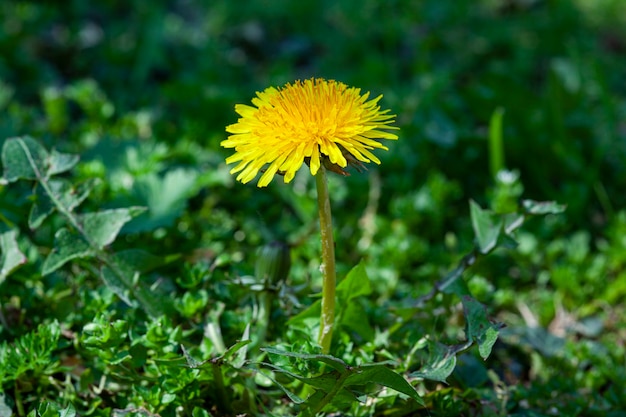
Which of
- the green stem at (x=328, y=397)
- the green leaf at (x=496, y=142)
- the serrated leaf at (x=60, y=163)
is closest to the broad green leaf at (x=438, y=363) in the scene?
the green stem at (x=328, y=397)

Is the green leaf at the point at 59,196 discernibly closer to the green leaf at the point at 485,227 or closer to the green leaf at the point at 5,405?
the green leaf at the point at 5,405

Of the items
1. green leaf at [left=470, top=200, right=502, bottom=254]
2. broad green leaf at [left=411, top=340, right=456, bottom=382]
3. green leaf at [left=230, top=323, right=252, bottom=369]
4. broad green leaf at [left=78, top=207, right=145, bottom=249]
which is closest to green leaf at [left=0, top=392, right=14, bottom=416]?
broad green leaf at [left=78, top=207, right=145, bottom=249]

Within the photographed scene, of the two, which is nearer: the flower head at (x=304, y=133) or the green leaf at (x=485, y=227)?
the flower head at (x=304, y=133)

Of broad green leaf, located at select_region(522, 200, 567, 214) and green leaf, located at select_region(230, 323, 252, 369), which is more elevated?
broad green leaf, located at select_region(522, 200, 567, 214)

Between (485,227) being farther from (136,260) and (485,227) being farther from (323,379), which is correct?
(136,260)

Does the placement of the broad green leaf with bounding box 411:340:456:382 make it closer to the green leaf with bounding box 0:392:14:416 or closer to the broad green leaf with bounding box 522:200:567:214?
the broad green leaf with bounding box 522:200:567:214

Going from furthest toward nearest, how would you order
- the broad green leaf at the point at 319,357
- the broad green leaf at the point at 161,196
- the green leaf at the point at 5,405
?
the broad green leaf at the point at 161,196 → the green leaf at the point at 5,405 → the broad green leaf at the point at 319,357
